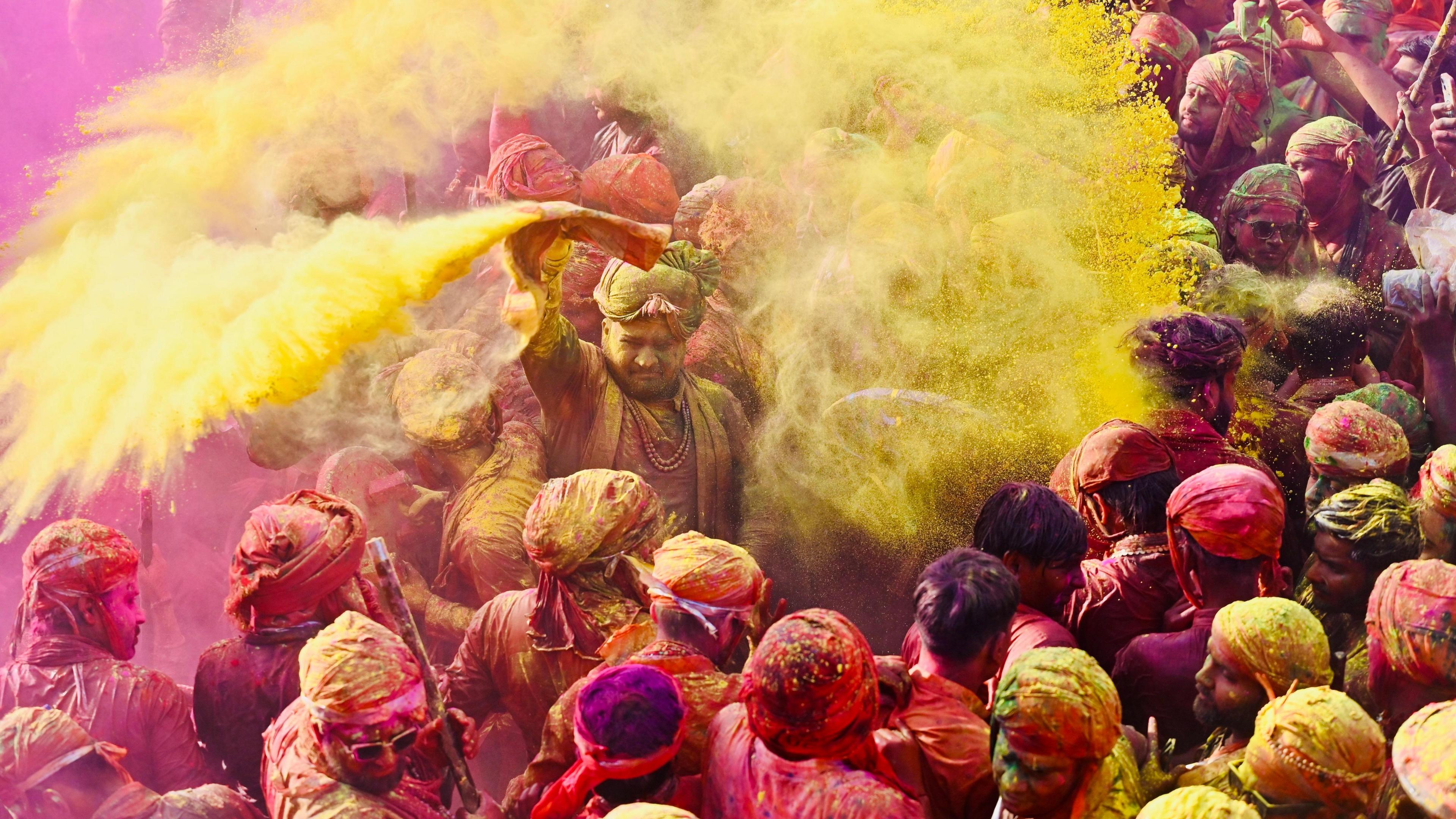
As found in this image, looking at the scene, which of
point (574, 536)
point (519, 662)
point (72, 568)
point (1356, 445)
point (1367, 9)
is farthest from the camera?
point (1367, 9)

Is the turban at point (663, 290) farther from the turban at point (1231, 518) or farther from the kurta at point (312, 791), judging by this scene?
the kurta at point (312, 791)

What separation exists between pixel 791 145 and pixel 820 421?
2.07 metres

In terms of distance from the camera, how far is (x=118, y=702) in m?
3.90

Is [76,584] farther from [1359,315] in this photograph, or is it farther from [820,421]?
[1359,315]

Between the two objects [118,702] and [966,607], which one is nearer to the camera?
[966,607]

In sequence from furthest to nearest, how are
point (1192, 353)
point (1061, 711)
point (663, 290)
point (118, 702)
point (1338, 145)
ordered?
point (1338, 145) → point (663, 290) → point (1192, 353) → point (118, 702) → point (1061, 711)

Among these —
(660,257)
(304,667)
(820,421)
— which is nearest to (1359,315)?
(820,421)

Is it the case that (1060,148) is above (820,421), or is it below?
above

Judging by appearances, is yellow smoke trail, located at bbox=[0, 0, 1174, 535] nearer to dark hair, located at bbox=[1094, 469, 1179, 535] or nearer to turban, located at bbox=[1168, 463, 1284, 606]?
dark hair, located at bbox=[1094, 469, 1179, 535]

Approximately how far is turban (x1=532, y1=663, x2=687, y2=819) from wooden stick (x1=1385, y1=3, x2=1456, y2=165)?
6.93 metres

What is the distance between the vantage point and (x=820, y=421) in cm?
654

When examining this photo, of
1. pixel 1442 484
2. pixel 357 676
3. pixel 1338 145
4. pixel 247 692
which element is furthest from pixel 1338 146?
pixel 247 692

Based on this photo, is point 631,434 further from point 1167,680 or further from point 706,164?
point 1167,680

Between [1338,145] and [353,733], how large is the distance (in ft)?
23.3
